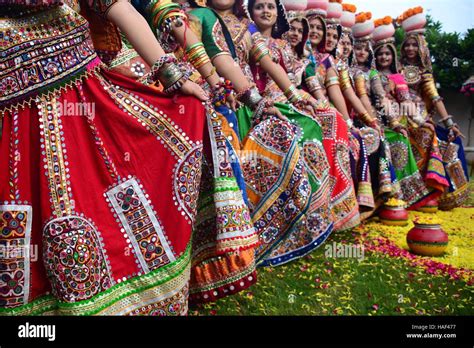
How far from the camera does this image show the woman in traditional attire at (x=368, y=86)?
4.93m

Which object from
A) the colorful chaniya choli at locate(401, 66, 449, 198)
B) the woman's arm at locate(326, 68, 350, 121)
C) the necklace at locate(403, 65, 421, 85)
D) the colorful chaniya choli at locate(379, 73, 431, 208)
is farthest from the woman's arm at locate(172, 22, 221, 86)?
the necklace at locate(403, 65, 421, 85)

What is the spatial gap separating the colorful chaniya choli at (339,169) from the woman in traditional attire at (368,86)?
33.5 inches

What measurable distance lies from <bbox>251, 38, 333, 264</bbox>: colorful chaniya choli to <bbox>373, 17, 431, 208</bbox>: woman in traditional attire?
218cm

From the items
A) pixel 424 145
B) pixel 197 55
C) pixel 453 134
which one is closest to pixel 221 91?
pixel 197 55

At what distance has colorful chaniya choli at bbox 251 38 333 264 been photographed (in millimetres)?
3217

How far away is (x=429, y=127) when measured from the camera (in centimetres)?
593

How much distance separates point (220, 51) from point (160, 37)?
52 centimetres

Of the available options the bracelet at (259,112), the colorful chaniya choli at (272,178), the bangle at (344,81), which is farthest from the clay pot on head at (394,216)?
the bracelet at (259,112)

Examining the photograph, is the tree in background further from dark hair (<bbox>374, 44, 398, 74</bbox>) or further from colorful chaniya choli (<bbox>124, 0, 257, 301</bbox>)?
colorful chaniya choli (<bbox>124, 0, 257, 301</bbox>)

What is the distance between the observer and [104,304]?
1.69m

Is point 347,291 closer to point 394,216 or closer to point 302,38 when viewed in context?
point 394,216

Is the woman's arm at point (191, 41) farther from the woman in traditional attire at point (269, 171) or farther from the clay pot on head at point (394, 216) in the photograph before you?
the clay pot on head at point (394, 216)

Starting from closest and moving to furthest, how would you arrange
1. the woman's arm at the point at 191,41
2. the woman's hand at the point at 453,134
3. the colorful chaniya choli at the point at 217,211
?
the colorful chaniya choli at the point at 217,211 → the woman's arm at the point at 191,41 → the woman's hand at the point at 453,134
